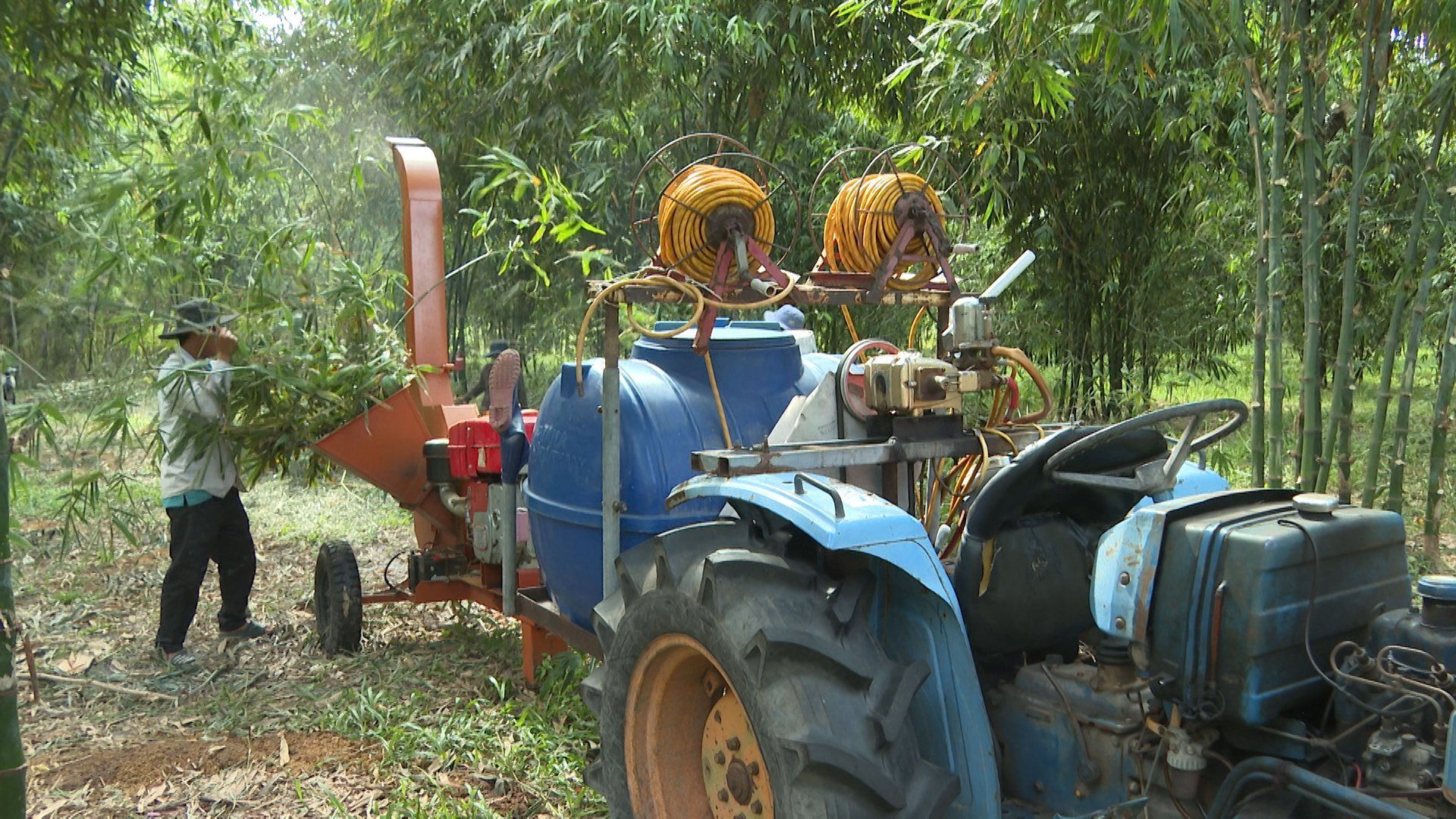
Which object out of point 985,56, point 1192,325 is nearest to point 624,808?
point 985,56

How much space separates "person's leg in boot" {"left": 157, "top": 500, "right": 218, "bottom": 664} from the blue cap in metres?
2.32

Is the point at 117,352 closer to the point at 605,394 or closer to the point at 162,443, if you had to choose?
the point at 162,443

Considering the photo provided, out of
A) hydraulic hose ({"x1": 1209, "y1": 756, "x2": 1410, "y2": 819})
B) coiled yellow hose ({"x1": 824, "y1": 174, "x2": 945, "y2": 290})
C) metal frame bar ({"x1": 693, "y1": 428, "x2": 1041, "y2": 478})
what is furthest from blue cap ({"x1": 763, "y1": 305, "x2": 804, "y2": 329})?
hydraulic hose ({"x1": 1209, "y1": 756, "x2": 1410, "y2": 819})

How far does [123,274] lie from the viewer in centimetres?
317

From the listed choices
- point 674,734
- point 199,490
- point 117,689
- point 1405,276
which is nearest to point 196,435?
point 199,490

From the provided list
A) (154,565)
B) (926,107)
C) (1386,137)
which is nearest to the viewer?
(1386,137)

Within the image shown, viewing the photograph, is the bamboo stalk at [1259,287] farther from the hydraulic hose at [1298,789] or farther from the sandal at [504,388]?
the sandal at [504,388]

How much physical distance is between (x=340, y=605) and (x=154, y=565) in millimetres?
2175

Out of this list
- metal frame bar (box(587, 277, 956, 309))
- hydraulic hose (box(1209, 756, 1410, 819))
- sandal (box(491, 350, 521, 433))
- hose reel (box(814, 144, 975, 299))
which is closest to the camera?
hydraulic hose (box(1209, 756, 1410, 819))

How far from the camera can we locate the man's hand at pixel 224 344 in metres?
4.32

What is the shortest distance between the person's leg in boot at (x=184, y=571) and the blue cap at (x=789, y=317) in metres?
2.32

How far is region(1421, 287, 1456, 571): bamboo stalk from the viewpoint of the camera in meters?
3.67

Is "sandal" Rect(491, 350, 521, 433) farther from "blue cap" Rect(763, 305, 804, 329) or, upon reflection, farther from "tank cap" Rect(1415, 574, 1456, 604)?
"tank cap" Rect(1415, 574, 1456, 604)

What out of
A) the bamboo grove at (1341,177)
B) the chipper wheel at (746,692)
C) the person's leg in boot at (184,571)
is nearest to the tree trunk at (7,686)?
the chipper wheel at (746,692)
